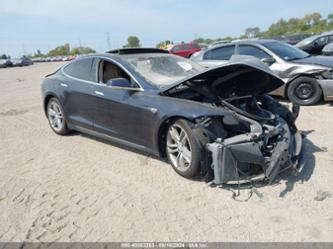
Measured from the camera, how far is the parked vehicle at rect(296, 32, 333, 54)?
14758 mm

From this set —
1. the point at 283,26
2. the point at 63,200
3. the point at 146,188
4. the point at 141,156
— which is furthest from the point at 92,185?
the point at 283,26

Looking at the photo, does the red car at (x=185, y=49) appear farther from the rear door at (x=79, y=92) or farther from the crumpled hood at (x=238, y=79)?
the crumpled hood at (x=238, y=79)

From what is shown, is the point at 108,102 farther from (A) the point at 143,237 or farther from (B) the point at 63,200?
(A) the point at 143,237

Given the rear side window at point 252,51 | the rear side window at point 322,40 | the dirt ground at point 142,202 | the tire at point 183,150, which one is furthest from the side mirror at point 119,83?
the rear side window at point 322,40

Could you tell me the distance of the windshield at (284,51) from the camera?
7.37 metres

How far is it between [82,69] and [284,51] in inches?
194

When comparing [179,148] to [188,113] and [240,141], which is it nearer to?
[188,113]

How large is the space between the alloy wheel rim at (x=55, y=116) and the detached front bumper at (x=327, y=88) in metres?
5.28

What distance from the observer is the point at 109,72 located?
4805 millimetres

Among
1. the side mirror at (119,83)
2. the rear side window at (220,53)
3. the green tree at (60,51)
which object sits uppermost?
the rear side window at (220,53)

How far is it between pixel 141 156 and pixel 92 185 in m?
0.98

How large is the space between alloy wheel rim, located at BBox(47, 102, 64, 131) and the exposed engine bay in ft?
8.73

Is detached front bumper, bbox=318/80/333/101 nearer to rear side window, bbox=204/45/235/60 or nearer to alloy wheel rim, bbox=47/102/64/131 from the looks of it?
rear side window, bbox=204/45/235/60

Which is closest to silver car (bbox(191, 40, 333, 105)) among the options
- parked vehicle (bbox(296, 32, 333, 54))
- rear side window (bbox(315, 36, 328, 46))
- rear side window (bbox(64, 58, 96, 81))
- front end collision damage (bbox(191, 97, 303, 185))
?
front end collision damage (bbox(191, 97, 303, 185))
